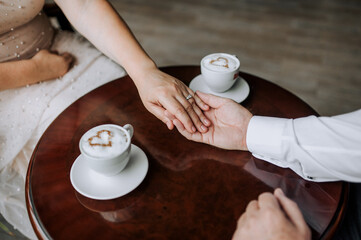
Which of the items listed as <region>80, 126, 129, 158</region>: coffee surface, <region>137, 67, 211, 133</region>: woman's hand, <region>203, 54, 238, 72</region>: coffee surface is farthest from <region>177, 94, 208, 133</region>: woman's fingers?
<region>80, 126, 129, 158</region>: coffee surface

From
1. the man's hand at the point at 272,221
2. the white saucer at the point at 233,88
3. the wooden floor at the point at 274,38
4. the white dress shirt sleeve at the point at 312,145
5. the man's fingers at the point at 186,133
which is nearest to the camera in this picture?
the man's hand at the point at 272,221

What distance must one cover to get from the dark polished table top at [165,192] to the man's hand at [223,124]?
0.02m

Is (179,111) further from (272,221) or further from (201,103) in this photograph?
(272,221)

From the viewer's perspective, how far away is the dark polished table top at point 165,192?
0.61 meters

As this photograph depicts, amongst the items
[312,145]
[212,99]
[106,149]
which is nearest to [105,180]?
[106,149]

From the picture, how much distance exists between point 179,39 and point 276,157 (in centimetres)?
184

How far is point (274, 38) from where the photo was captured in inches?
94.3

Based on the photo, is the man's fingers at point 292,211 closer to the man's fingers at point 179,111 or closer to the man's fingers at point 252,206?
the man's fingers at point 252,206

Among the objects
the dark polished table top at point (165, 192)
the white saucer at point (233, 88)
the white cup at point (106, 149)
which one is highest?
the white cup at point (106, 149)

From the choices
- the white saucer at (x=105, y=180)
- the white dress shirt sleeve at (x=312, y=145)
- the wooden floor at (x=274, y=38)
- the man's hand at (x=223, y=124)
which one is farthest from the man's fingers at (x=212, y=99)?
the wooden floor at (x=274, y=38)

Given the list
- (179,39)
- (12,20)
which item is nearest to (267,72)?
(179,39)

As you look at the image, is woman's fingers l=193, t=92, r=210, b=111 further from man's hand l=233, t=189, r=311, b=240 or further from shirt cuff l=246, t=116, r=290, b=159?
man's hand l=233, t=189, r=311, b=240

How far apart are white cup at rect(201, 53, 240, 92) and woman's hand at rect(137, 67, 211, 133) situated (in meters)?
0.07

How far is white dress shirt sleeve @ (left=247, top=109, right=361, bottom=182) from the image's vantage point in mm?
687
